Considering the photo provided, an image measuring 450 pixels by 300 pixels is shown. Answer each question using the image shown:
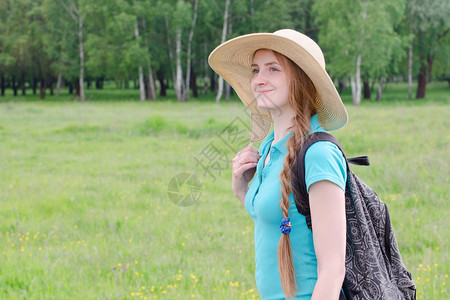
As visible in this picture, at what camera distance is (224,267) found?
16.1ft

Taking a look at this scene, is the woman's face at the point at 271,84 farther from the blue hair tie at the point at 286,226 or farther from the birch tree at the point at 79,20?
the birch tree at the point at 79,20

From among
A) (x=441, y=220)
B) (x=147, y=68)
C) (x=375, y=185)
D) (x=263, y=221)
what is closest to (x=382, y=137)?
(x=375, y=185)

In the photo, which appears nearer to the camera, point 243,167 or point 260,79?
point 260,79

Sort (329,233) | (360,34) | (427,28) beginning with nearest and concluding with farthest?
1. (329,233)
2. (360,34)
3. (427,28)

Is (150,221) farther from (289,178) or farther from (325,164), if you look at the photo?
(325,164)

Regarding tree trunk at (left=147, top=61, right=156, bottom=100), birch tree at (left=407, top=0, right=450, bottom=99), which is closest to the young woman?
birch tree at (left=407, top=0, right=450, bottom=99)

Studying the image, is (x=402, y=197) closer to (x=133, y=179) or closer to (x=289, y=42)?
(x=133, y=179)

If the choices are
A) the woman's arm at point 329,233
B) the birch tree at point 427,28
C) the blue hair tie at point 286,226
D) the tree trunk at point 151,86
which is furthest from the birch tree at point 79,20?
the woman's arm at point 329,233

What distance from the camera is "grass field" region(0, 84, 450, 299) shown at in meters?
4.56

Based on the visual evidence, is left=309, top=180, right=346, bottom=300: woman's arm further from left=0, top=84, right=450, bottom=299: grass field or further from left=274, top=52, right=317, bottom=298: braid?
left=0, top=84, right=450, bottom=299: grass field

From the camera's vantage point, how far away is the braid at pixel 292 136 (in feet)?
5.82

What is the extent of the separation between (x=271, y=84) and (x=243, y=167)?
476 mm

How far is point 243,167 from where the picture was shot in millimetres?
2234

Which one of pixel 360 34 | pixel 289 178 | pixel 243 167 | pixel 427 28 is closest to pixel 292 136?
pixel 289 178
